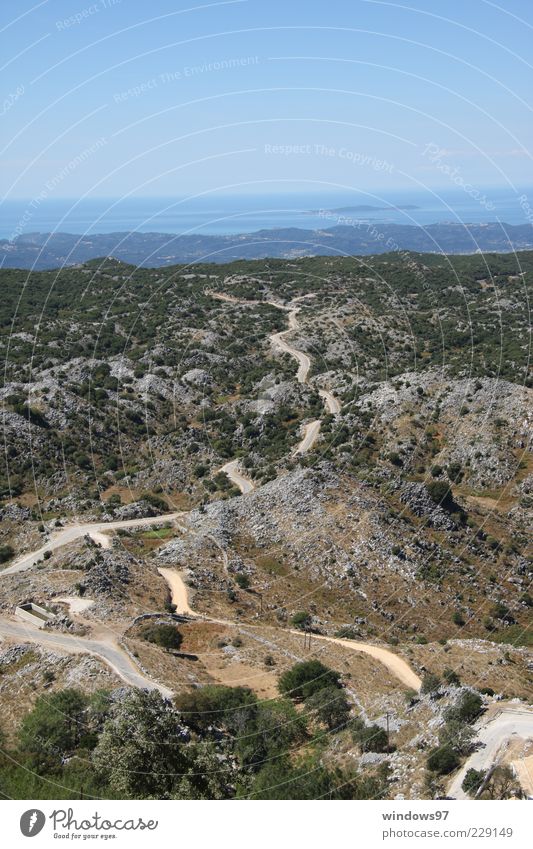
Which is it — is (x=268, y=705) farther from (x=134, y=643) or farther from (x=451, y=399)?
(x=451, y=399)

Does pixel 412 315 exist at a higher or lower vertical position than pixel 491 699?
higher

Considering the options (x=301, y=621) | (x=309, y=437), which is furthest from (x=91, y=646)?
(x=309, y=437)

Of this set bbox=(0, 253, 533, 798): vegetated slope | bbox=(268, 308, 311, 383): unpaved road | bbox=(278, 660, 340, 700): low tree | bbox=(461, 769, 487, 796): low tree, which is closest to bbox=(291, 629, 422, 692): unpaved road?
bbox=(0, 253, 533, 798): vegetated slope

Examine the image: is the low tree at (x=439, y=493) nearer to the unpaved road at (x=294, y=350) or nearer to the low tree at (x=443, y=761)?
the low tree at (x=443, y=761)

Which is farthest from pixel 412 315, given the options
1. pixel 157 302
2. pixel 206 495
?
pixel 206 495
